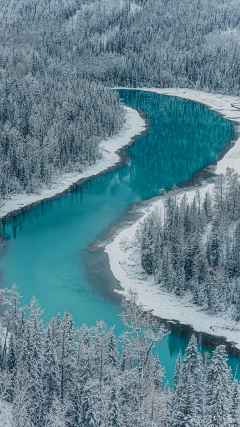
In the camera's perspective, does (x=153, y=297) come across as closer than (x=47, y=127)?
Yes

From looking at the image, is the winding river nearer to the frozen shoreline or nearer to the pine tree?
the frozen shoreline

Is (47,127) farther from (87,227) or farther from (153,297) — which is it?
(153,297)

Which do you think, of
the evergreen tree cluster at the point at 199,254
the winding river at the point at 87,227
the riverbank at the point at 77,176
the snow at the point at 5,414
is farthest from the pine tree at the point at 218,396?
the riverbank at the point at 77,176

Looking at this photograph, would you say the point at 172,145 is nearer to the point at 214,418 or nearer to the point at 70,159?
the point at 70,159

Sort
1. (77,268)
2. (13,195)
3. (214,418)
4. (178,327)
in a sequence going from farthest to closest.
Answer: (13,195) < (77,268) < (178,327) < (214,418)

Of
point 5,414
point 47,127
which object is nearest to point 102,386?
point 5,414

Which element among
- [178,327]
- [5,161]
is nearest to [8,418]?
[178,327]
